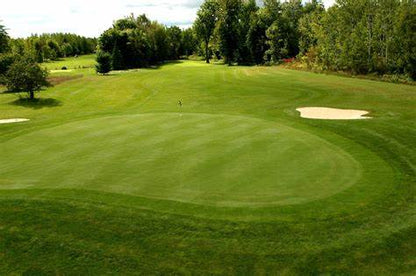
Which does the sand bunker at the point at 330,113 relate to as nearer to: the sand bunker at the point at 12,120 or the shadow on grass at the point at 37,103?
the sand bunker at the point at 12,120

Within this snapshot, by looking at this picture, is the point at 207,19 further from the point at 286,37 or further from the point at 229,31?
the point at 286,37

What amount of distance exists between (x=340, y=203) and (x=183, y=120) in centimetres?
1449

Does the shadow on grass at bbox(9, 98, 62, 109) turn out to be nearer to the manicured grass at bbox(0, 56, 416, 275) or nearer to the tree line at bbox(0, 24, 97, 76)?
the manicured grass at bbox(0, 56, 416, 275)

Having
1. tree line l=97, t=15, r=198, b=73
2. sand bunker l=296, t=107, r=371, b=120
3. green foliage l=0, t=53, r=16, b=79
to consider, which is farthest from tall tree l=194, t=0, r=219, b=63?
sand bunker l=296, t=107, r=371, b=120

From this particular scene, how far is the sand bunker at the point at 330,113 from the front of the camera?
90.0ft

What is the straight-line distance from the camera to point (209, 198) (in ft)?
39.2

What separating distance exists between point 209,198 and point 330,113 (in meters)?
20.2

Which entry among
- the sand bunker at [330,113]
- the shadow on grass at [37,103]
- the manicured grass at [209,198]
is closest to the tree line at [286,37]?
Answer: the sand bunker at [330,113]

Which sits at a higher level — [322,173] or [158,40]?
[158,40]

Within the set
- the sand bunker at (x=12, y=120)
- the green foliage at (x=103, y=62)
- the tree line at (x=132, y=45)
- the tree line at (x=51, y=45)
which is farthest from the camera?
the tree line at (x=51, y=45)

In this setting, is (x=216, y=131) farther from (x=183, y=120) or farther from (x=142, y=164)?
(x=142, y=164)

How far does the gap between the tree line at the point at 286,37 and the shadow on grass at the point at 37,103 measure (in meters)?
36.4

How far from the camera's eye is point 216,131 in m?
20.9

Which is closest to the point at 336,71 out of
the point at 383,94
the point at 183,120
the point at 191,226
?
the point at 383,94
